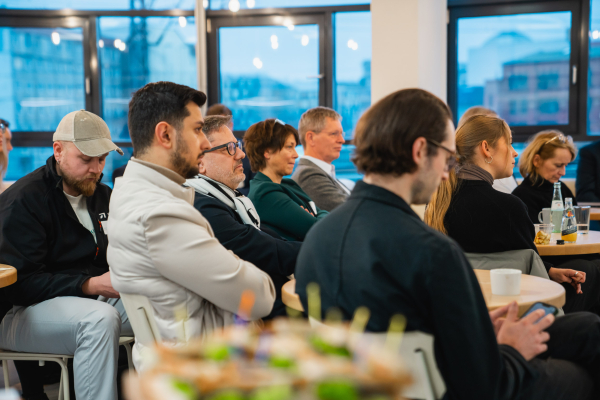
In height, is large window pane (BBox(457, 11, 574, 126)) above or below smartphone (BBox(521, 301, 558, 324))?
above

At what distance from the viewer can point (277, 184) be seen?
294cm

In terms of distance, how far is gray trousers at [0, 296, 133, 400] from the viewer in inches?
82.2

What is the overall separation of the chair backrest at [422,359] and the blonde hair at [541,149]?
2.82 metres

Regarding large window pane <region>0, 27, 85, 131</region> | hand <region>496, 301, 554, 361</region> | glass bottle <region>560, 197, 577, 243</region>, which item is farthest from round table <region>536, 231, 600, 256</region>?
large window pane <region>0, 27, 85, 131</region>

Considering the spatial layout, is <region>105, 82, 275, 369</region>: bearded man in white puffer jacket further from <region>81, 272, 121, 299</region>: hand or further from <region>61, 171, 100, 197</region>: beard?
<region>61, 171, 100, 197</region>: beard

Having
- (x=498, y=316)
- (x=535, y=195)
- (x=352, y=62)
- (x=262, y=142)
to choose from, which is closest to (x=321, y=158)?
(x=262, y=142)

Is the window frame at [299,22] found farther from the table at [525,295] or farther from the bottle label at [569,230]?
the table at [525,295]

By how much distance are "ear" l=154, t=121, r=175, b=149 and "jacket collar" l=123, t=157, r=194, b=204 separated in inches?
3.9

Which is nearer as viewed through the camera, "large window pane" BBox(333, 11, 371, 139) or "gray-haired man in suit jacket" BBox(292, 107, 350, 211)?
"gray-haired man in suit jacket" BBox(292, 107, 350, 211)

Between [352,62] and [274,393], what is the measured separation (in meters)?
5.77

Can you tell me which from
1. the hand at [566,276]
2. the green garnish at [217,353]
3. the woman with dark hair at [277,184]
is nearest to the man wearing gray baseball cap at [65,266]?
the woman with dark hair at [277,184]

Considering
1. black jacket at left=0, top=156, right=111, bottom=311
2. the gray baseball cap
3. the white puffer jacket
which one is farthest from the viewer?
the gray baseball cap

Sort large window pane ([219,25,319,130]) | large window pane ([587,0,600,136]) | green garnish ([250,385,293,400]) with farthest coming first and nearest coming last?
large window pane ([219,25,319,130])
large window pane ([587,0,600,136])
green garnish ([250,385,293,400])

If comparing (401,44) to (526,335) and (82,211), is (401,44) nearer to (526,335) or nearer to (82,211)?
(82,211)
